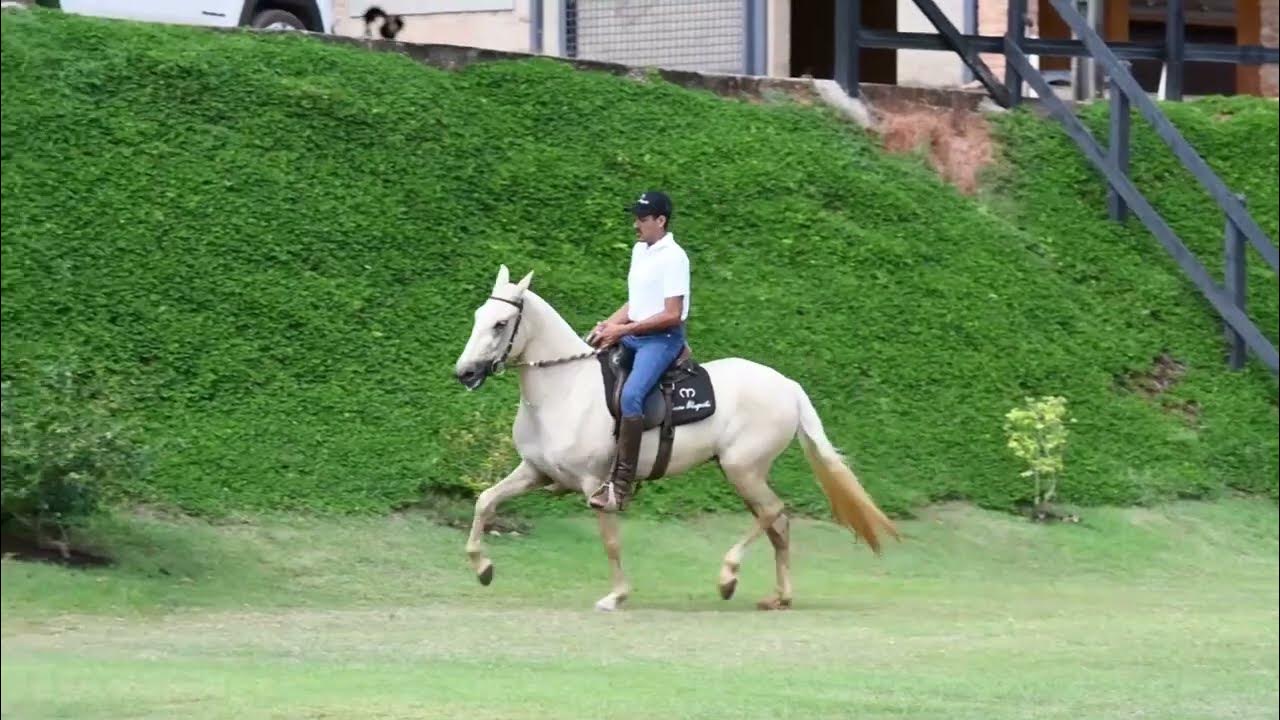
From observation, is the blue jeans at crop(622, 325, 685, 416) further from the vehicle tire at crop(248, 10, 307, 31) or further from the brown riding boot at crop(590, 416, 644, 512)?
the vehicle tire at crop(248, 10, 307, 31)

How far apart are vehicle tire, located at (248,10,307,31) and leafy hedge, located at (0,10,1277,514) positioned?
5.49 ft

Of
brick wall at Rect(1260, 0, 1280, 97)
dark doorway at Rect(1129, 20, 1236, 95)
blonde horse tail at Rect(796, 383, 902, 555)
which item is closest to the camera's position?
blonde horse tail at Rect(796, 383, 902, 555)

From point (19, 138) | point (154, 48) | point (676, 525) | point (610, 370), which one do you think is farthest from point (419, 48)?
point (610, 370)

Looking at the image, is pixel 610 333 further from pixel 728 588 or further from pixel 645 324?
pixel 728 588

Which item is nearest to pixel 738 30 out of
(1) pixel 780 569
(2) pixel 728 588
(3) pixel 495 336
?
(1) pixel 780 569

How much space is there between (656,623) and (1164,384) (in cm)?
982

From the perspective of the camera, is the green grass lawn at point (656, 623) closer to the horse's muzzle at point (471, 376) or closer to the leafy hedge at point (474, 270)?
the leafy hedge at point (474, 270)

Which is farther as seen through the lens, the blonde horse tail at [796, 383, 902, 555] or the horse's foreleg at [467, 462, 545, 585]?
the blonde horse tail at [796, 383, 902, 555]

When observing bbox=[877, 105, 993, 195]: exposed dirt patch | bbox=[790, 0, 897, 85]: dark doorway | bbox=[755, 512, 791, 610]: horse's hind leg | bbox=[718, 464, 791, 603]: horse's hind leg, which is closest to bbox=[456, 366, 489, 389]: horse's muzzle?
bbox=[718, 464, 791, 603]: horse's hind leg

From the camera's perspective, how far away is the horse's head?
13038 mm

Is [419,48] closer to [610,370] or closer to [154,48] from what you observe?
[154,48]

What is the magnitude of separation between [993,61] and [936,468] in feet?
26.3

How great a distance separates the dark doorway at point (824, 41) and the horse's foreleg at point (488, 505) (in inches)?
600

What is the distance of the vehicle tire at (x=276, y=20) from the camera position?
2170 centimetres
